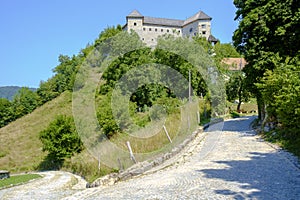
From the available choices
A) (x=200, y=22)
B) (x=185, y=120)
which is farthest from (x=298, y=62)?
(x=200, y=22)

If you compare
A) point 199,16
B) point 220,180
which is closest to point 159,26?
point 199,16

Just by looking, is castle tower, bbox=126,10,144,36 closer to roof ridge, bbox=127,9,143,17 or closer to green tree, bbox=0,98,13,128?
roof ridge, bbox=127,9,143,17

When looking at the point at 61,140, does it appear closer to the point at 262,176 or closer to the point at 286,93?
Result: the point at 286,93

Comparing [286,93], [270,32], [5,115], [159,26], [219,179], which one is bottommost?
[219,179]

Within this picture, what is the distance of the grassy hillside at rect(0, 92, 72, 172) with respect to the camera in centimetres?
3022

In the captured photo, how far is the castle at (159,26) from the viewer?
8169 cm

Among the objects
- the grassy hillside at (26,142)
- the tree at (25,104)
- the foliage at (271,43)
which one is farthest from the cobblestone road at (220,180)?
the tree at (25,104)

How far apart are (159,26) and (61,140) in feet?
219

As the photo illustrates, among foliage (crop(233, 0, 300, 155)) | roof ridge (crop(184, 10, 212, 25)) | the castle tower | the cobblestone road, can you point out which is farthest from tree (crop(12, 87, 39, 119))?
the cobblestone road

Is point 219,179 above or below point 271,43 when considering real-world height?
below

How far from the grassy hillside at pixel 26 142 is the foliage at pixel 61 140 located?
3.60 metres

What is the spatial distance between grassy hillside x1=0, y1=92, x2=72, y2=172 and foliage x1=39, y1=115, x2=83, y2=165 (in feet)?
11.8

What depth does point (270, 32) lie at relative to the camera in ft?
54.8

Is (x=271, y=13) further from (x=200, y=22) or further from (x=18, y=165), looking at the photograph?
(x=200, y=22)
